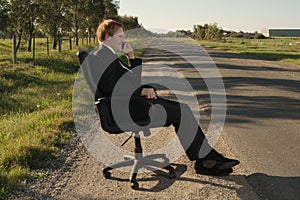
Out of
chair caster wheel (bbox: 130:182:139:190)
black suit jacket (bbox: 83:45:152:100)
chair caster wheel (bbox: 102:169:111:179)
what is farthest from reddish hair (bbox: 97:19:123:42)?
chair caster wheel (bbox: 130:182:139:190)

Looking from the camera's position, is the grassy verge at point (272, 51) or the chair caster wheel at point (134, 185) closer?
the chair caster wheel at point (134, 185)

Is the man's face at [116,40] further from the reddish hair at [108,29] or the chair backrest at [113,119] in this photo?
the chair backrest at [113,119]

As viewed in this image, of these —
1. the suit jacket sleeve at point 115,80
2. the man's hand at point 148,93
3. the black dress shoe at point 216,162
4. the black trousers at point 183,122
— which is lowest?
the black dress shoe at point 216,162

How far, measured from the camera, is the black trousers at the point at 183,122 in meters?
4.14

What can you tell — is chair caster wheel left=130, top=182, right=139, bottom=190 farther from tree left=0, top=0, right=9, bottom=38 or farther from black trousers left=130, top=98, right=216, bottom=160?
tree left=0, top=0, right=9, bottom=38

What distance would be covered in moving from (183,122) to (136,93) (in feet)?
2.19

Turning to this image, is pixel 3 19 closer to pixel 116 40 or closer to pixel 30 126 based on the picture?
pixel 30 126

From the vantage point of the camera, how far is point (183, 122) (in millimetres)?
4184

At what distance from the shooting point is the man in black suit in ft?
13.4

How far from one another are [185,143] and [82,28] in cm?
2963

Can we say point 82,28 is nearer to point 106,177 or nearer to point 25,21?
point 25,21

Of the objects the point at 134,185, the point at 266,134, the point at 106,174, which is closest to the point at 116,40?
the point at 106,174

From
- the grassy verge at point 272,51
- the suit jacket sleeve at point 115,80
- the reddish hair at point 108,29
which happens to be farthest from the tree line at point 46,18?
the grassy verge at point 272,51

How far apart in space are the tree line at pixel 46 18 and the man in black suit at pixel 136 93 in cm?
1503
